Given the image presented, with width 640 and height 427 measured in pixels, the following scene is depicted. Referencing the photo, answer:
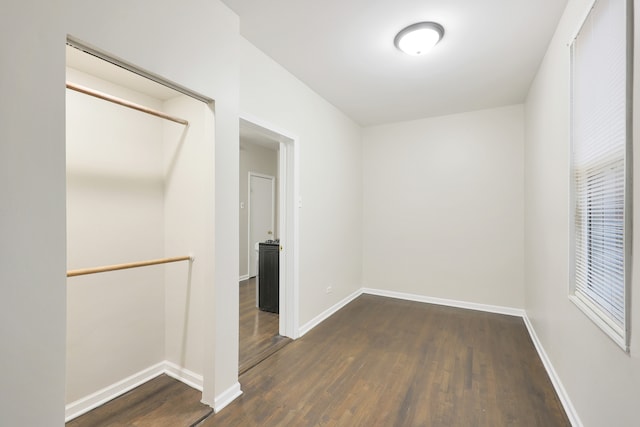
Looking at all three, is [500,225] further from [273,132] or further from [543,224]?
[273,132]

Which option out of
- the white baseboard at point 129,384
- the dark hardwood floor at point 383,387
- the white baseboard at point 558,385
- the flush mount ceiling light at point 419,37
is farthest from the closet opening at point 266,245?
the white baseboard at point 558,385

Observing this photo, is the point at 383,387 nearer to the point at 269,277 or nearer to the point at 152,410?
the point at 152,410

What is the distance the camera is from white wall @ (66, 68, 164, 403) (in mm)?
2008

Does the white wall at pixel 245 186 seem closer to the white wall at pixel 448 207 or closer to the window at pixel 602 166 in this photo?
the white wall at pixel 448 207

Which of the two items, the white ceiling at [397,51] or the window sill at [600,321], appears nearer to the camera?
the window sill at [600,321]

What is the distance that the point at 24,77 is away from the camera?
106 cm

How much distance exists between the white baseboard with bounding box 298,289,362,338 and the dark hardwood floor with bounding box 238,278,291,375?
0.23 metres

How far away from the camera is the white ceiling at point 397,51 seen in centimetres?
201

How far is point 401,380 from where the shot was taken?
7.50 feet

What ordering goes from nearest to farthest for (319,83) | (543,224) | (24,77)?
(24,77) < (543,224) < (319,83)

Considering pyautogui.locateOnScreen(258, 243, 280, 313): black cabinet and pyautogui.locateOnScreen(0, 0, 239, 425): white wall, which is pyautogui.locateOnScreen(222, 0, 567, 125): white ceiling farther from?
pyautogui.locateOnScreen(258, 243, 280, 313): black cabinet

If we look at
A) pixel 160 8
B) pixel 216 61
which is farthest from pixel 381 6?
pixel 160 8

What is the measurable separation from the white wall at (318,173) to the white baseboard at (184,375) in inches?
45.9

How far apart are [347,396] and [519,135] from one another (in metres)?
3.74
